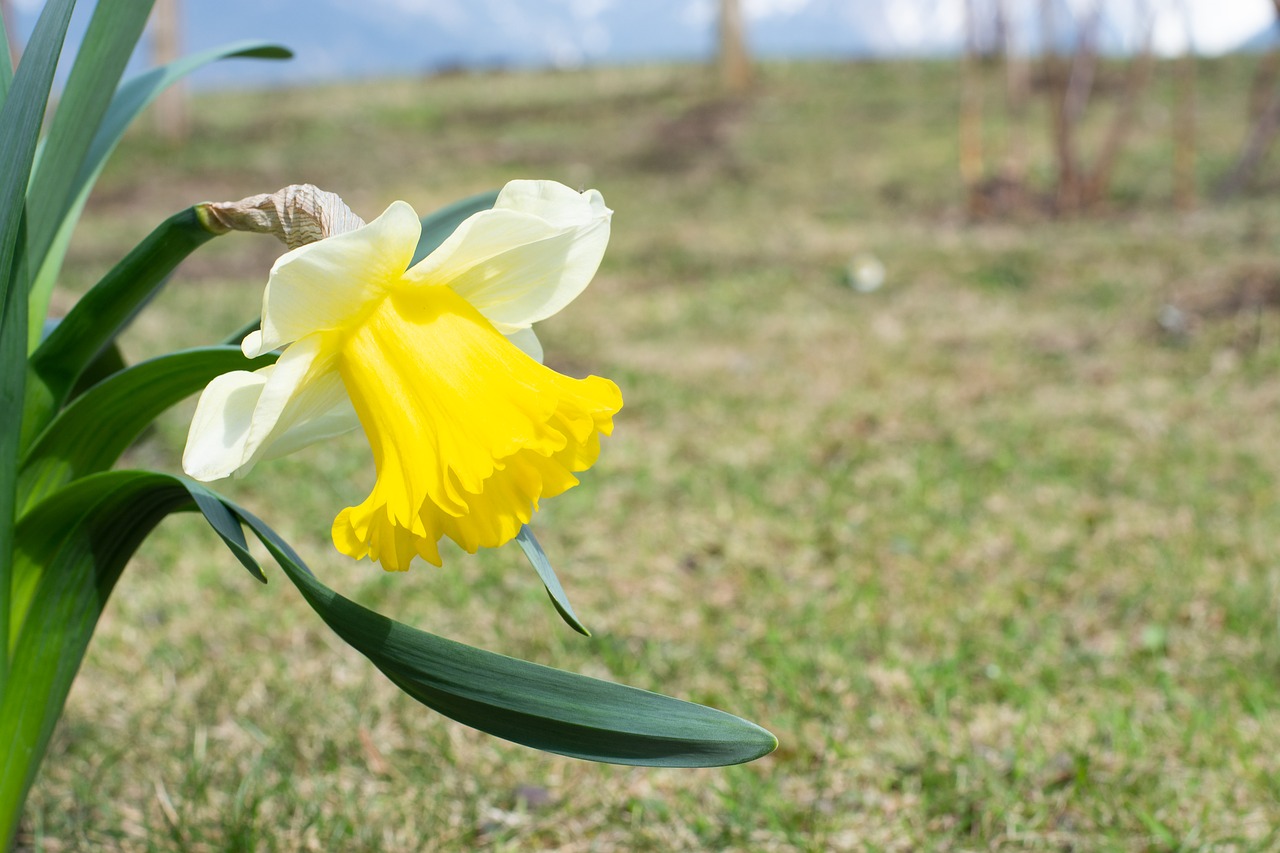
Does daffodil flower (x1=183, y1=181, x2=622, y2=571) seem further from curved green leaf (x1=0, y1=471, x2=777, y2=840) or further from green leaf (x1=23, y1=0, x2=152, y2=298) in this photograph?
green leaf (x1=23, y1=0, x2=152, y2=298)

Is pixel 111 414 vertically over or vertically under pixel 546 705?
over

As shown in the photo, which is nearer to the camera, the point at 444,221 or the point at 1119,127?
the point at 444,221

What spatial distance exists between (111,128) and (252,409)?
0.49m

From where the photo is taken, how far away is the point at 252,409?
0.56 meters

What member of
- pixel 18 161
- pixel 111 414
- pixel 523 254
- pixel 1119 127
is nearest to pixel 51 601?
pixel 111 414

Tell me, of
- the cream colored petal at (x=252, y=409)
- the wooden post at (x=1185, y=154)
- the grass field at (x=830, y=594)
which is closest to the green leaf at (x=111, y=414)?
the cream colored petal at (x=252, y=409)

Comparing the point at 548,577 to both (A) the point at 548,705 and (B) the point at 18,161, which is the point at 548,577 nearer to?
(A) the point at 548,705

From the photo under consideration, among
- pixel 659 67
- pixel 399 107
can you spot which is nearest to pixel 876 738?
pixel 399 107

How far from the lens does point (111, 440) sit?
792mm

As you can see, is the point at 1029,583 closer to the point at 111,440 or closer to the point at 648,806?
the point at 648,806

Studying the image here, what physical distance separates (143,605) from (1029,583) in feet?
5.22

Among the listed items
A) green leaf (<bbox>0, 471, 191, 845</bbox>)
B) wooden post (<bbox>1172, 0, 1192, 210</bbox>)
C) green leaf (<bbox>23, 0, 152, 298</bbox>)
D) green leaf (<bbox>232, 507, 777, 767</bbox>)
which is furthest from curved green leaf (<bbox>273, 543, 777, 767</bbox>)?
wooden post (<bbox>1172, 0, 1192, 210</bbox>)

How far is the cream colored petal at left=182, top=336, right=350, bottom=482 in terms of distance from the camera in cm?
53

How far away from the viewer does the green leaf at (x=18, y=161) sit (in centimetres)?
62
